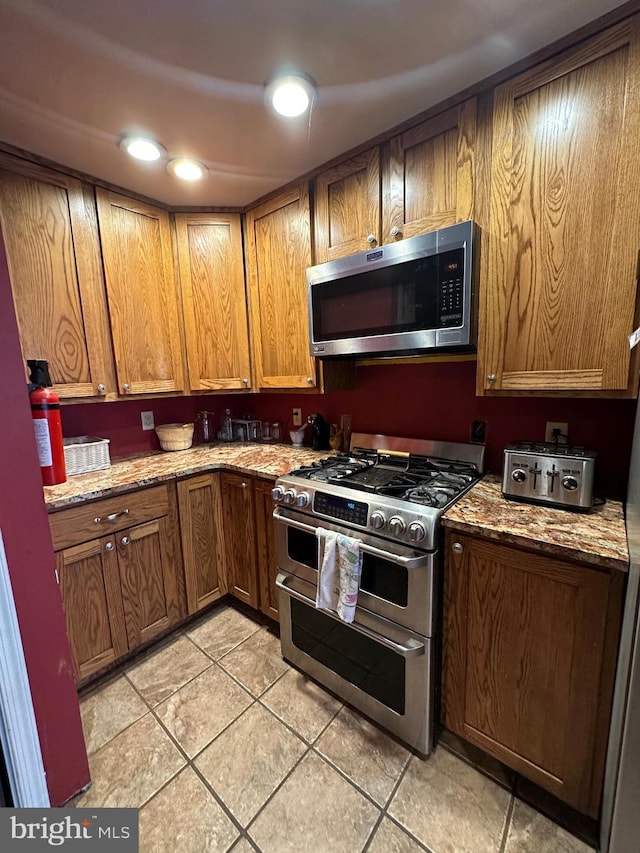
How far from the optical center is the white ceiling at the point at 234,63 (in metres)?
0.93

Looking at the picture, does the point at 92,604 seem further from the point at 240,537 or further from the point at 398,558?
the point at 398,558

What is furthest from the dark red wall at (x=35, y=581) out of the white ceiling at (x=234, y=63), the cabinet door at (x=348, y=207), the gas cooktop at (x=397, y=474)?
the cabinet door at (x=348, y=207)

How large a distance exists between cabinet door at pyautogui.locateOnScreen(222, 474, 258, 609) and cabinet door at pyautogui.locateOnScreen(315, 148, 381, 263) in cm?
125

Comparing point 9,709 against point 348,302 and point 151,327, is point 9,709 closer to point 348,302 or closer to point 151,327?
point 151,327

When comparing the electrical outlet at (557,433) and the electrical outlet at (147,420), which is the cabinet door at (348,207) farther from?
the electrical outlet at (147,420)

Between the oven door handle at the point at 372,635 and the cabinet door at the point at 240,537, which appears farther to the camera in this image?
the cabinet door at the point at 240,537

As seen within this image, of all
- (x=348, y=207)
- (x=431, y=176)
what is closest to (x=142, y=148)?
(x=348, y=207)

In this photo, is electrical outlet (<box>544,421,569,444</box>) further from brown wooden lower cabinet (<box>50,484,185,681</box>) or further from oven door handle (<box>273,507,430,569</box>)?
brown wooden lower cabinet (<box>50,484,185,681</box>)

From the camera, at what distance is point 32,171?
1474mm

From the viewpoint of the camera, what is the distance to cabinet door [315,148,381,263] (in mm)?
1483

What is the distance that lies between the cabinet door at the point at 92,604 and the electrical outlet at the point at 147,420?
34.0 inches

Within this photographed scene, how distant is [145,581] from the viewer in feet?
5.49

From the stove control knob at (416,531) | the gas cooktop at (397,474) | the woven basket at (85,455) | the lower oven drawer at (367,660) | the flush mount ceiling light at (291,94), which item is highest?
Answer: the flush mount ceiling light at (291,94)

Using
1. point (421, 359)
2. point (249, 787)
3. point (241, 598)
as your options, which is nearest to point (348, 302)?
point (421, 359)
